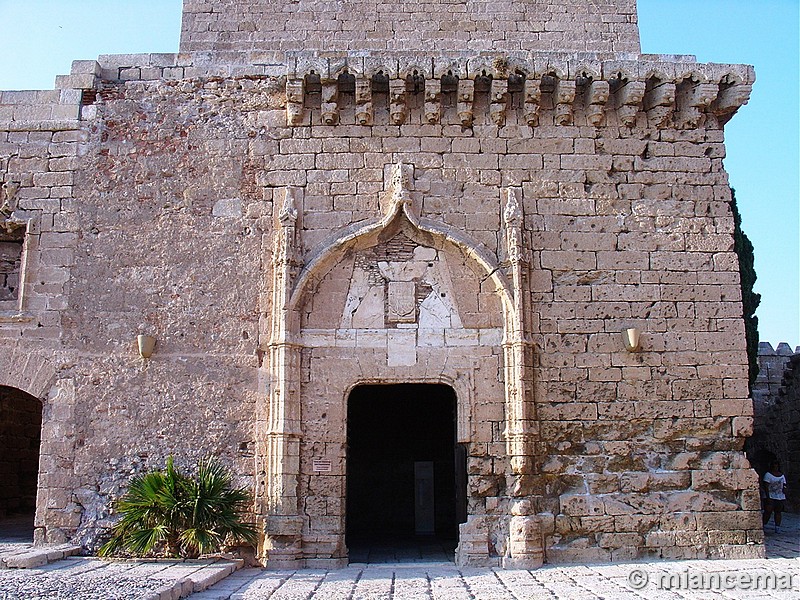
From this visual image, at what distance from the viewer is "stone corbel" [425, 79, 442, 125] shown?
8461mm

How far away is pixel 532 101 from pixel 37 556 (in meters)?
6.72

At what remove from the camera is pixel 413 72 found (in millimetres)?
8453

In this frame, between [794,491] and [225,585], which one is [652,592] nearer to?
[225,585]

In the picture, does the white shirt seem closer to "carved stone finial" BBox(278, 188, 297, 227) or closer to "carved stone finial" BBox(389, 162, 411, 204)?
"carved stone finial" BBox(389, 162, 411, 204)

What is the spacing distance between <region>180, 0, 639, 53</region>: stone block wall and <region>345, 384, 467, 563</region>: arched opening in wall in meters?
5.12

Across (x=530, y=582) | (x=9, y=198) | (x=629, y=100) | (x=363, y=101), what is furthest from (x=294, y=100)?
(x=530, y=582)

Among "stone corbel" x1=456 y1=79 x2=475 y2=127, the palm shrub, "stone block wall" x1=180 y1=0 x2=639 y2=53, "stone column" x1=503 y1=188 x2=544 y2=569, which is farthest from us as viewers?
"stone block wall" x1=180 y1=0 x2=639 y2=53

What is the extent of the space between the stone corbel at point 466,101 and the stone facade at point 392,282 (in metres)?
0.02

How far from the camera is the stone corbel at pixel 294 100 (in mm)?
8500

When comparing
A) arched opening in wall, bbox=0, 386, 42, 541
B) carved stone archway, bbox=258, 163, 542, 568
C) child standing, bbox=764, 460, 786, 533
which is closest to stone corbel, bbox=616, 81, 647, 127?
carved stone archway, bbox=258, 163, 542, 568

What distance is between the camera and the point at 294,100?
28.2ft

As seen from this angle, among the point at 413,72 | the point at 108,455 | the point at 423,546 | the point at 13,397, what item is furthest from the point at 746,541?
the point at 13,397

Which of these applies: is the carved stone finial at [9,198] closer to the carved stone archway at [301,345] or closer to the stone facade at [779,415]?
the carved stone archway at [301,345]

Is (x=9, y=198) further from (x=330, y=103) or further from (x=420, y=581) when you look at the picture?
(x=420, y=581)
